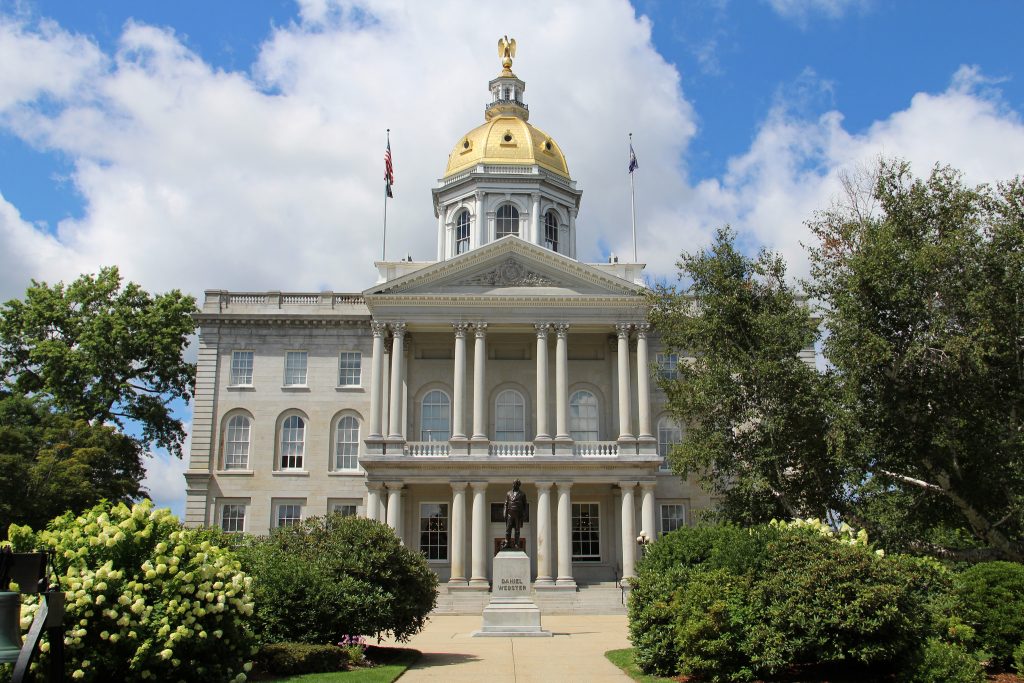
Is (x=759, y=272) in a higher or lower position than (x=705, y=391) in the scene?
higher

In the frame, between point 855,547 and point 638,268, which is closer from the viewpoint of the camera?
point 855,547

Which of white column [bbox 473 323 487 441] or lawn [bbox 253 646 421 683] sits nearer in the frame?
lawn [bbox 253 646 421 683]

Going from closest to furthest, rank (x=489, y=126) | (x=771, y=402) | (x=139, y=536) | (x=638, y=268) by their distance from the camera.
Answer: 1. (x=139, y=536)
2. (x=771, y=402)
3. (x=638, y=268)
4. (x=489, y=126)

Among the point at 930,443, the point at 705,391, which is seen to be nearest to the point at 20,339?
the point at 705,391

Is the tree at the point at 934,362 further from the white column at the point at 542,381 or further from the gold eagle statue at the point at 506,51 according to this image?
the gold eagle statue at the point at 506,51

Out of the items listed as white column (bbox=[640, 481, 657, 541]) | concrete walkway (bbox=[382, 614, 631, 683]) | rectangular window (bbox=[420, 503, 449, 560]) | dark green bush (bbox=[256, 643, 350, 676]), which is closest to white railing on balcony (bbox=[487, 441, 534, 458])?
rectangular window (bbox=[420, 503, 449, 560])

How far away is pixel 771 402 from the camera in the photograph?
30.0m

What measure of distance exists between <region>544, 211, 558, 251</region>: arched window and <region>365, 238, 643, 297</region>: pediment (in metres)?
10.1

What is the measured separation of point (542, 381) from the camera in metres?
40.9

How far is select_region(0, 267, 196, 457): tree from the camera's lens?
145 ft

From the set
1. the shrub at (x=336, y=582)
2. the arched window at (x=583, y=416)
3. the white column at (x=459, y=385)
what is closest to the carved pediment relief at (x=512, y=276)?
the white column at (x=459, y=385)

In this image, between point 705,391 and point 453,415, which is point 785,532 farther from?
point 453,415

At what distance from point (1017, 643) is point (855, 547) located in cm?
346

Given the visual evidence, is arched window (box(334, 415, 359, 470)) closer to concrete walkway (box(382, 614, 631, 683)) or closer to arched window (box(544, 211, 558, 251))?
arched window (box(544, 211, 558, 251))
